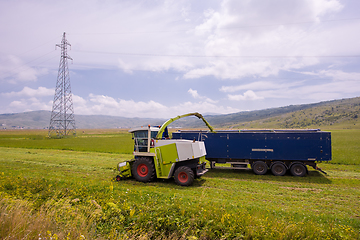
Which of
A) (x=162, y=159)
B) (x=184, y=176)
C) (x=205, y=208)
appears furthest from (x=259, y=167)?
(x=205, y=208)

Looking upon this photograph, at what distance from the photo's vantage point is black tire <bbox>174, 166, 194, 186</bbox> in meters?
12.0

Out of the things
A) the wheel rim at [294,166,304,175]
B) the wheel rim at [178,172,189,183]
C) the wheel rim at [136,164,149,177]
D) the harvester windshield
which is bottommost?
the wheel rim at [294,166,304,175]

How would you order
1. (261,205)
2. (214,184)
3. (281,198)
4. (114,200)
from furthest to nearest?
1. (214,184)
2. (281,198)
3. (261,205)
4. (114,200)

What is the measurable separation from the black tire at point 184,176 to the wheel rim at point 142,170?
75.0 inches

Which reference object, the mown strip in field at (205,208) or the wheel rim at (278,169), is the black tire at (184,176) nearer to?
the mown strip in field at (205,208)

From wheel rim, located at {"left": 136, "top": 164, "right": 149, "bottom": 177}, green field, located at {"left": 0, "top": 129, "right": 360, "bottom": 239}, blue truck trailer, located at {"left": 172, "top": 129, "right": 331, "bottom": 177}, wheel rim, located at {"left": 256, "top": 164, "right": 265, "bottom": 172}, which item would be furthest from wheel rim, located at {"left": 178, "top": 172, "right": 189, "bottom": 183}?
wheel rim, located at {"left": 256, "top": 164, "right": 265, "bottom": 172}

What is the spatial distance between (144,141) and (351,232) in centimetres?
1041

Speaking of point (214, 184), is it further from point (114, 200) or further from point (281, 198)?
point (114, 200)

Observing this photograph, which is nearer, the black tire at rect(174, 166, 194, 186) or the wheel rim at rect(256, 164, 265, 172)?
the black tire at rect(174, 166, 194, 186)

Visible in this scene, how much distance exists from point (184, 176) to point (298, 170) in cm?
873

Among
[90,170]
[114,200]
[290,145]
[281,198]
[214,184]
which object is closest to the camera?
[114,200]

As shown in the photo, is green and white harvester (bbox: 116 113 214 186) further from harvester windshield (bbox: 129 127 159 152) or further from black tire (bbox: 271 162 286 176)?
black tire (bbox: 271 162 286 176)

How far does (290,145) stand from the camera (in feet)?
49.1

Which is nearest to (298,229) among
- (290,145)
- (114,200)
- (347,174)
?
(114,200)
